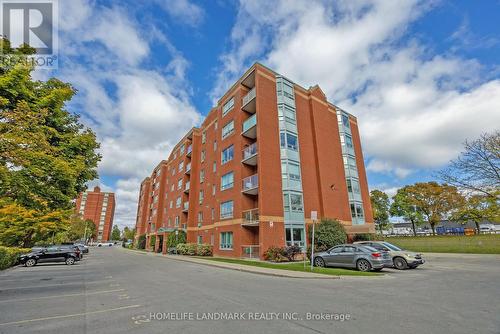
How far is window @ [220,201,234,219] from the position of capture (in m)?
27.1

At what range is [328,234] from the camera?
2361 cm

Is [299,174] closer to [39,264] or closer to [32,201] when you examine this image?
[32,201]

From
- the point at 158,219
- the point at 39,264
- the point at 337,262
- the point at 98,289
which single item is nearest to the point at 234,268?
the point at 337,262

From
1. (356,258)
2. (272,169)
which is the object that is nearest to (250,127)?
(272,169)

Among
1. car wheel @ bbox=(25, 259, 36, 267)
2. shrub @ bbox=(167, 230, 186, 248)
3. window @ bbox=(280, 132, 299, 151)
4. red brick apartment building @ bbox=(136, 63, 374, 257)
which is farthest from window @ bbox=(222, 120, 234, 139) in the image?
car wheel @ bbox=(25, 259, 36, 267)

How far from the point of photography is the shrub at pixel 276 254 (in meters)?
20.8

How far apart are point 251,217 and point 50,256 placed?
57.7 ft

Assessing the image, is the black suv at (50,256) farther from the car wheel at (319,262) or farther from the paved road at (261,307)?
the car wheel at (319,262)

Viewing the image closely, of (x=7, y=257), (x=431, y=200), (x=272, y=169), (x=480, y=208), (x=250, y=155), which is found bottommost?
(x=7, y=257)

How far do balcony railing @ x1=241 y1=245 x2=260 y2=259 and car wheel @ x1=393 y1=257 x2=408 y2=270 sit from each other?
11.3 meters

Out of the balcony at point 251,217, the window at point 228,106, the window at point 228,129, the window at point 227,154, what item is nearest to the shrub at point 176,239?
the window at point 227,154

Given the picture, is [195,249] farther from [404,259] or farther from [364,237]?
[404,259]

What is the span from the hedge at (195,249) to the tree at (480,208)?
24261 mm

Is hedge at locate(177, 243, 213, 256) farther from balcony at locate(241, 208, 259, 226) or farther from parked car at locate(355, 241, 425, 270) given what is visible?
parked car at locate(355, 241, 425, 270)
